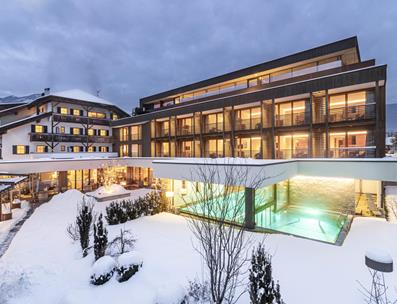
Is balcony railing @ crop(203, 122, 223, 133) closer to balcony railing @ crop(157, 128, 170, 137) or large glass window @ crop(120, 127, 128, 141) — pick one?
balcony railing @ crop(157, 128, 170, 137)

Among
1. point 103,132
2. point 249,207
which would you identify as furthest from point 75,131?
point 249,207

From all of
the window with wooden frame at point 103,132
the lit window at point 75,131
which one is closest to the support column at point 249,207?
the lit window at point 75,131

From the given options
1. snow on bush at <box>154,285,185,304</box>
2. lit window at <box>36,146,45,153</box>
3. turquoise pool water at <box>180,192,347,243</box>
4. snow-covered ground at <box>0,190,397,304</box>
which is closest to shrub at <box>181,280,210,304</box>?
snow on bush at <box>154,285,185,304</box>

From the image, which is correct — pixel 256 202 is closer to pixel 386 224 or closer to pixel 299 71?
pixel 386 224

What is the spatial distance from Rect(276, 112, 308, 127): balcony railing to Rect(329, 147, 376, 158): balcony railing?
3379 millimetres

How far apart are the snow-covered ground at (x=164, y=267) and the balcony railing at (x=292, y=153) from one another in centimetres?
812

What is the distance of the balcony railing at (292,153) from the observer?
19139 mm

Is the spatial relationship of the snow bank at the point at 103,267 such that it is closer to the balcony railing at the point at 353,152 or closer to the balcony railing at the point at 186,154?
the balcony railing at the point at 353,152

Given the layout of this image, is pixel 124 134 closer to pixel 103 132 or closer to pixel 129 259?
pixel 103 132

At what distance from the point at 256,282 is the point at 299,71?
21.9 metres

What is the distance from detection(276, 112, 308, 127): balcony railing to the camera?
19109mm

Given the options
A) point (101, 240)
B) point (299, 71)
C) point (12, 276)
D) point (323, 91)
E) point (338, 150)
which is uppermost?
point (299, 71)

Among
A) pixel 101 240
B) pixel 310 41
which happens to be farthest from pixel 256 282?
pixel 310 41

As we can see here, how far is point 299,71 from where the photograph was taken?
72.2 feet
